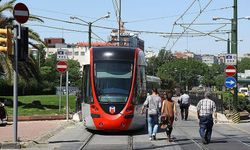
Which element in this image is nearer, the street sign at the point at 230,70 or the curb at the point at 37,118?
the curb at the point at 37,118

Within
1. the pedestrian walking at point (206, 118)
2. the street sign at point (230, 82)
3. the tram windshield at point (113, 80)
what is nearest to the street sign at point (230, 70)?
the street sign at point (230, 82)

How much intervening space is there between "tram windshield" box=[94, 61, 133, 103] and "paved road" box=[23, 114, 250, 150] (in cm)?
149

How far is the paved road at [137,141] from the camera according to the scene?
53.7ft

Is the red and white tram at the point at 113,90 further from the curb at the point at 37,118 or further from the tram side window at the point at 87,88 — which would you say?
the curb at the point at 37,118

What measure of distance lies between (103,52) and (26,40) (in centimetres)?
547

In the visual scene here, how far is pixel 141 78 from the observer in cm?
2200

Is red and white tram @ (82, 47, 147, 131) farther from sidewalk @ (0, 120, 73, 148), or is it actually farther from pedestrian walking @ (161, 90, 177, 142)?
pedestrian walking @ (161, 90, 177, 142)

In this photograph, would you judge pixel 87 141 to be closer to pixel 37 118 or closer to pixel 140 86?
pixel 140 86

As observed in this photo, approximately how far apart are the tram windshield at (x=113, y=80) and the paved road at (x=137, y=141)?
1493 mm

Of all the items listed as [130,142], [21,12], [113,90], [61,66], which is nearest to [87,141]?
[130,142]

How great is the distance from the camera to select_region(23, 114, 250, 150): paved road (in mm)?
16375

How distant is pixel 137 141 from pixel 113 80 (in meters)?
3.25

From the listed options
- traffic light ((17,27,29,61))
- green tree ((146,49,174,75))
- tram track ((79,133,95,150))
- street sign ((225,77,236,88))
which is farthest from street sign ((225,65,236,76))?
green tree ((146,49,174,75))

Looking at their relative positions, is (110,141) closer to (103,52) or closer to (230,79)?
(103,52)
